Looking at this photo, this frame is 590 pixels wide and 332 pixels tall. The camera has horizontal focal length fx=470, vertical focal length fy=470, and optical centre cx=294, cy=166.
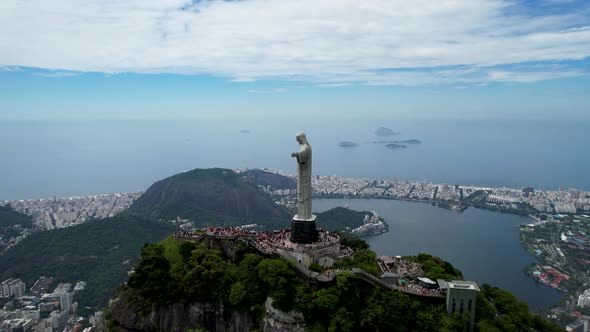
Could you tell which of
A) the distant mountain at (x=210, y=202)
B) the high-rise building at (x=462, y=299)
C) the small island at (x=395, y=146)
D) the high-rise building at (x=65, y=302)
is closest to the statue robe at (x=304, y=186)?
the high-rise building at (x=462, y=299)

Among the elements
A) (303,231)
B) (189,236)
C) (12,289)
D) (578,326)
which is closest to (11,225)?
(12,289)

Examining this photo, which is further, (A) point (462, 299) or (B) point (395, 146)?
(B) point (395, 146)

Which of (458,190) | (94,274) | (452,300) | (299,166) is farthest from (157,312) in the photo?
(458,190)

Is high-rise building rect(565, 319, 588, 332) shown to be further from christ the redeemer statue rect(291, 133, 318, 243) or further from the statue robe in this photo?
the statue robe

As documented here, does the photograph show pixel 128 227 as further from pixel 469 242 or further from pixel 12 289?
pixel 469 242

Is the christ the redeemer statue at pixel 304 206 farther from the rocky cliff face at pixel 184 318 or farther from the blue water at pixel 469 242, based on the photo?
the blue water at pixel 469 242

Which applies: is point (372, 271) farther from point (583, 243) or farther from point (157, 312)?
point (583, 243)
